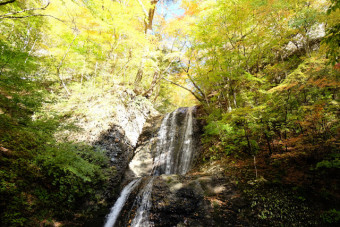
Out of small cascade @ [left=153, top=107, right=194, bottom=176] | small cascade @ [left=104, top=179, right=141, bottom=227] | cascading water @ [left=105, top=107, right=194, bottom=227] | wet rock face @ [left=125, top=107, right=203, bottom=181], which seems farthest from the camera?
wet rock face @ [left=125, top=107, right=203, bottom=181]

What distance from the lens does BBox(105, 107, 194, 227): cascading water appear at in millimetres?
5277

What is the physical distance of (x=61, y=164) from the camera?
4.41 metres

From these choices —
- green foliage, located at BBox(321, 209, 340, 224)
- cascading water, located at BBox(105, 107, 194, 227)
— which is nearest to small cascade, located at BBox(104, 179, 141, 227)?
cascading water, located at BBox(105, 107, 194, 227)

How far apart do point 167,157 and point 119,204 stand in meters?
4.25

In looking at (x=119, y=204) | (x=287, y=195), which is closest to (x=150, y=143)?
(x=119, y=204)

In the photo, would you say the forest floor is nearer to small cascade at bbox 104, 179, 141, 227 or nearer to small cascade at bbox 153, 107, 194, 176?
small cascade at bbox 104, 179, 141, 227

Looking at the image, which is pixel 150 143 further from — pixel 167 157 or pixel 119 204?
pixel 119 204

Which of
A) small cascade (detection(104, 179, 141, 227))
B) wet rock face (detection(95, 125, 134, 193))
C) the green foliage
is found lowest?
small cascade (detection(104, 179, 141, 227))

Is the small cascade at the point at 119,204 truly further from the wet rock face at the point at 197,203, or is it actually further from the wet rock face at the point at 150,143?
the wet rock face at the point at 197,203

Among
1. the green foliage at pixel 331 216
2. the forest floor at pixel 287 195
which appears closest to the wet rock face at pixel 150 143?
the forest floor at pixel 287 195

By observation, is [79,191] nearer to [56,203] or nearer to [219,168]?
[56,203]

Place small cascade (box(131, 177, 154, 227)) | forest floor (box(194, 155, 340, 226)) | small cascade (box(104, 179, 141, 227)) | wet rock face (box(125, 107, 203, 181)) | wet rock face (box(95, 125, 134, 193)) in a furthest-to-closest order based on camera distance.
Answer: wet rock face (box(125, 107, 203, 181)), wet rock face (box(95, 125, 134, 193)), small cascade (box(104, 179, 141, 227)), small cascade (box(131, 177, 154, 227)), forest floor (box(194, 155, 340, 226))

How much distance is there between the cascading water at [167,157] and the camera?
5.28m

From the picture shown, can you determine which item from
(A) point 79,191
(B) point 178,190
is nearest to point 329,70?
(B) point 178,190
